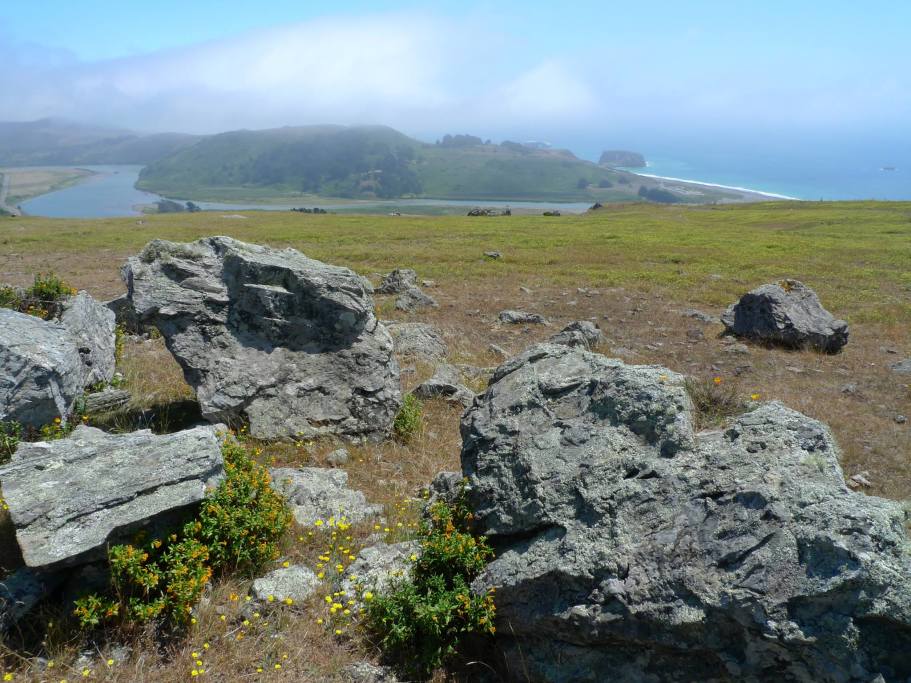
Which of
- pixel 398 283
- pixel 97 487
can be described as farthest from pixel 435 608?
pixel 398 283

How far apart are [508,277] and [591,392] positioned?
28872mm

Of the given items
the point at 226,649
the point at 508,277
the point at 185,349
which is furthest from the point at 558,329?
the point at 226,649

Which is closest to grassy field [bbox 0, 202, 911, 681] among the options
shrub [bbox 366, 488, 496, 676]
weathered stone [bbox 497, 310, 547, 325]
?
shrub [bbox 366, 488, 496, 676]

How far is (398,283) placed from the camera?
102 ft

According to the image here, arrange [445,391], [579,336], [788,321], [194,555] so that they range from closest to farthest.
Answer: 1. [194,555]
2. [445,391]
3. [579,336]
4. [788,321]

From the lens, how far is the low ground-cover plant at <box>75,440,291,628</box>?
6285 millimetres

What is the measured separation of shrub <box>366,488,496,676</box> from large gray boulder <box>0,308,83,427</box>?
6710mm

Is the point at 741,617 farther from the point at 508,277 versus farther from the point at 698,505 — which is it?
the point at 508,277

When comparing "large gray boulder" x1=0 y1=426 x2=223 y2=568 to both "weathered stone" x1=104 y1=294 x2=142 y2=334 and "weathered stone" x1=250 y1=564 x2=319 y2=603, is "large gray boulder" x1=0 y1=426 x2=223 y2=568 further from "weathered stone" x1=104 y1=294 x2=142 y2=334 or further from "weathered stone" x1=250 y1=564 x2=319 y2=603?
"weathered stone" x1=104 y1=294 x2=142 y2=334

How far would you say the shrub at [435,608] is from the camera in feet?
21.5

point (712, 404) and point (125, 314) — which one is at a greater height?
point (712, 404)

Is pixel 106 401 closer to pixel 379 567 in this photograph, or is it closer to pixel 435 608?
pixel 379 567

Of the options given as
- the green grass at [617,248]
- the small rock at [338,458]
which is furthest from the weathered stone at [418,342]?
the green grass at [617,248]

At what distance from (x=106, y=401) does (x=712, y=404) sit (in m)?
11.2
